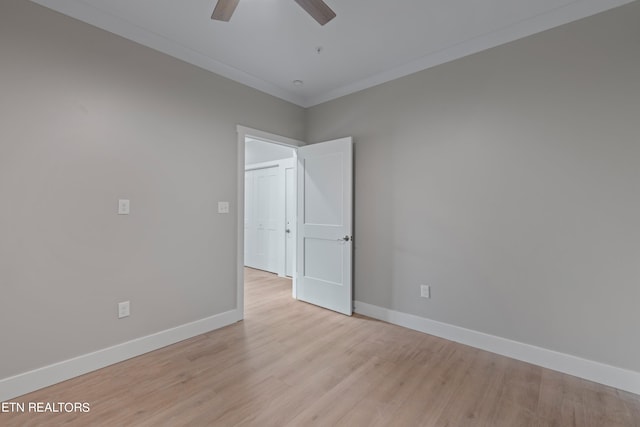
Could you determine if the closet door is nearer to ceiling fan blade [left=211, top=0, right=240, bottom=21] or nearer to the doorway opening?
the doorway opening

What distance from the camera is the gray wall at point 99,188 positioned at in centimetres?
187

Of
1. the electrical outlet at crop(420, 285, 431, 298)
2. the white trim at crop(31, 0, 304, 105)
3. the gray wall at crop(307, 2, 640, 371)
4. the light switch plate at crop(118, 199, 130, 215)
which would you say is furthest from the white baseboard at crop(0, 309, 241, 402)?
the white trim at crop(31, 0, 304, 105)

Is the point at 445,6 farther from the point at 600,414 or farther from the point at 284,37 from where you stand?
the point at 600,414

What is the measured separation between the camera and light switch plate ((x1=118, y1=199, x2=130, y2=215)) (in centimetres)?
230

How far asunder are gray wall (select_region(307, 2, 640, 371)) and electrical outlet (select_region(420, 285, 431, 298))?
0.06 meters

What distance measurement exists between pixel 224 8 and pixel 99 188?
65.1 inches

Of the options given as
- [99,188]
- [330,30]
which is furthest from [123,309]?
[330,30]

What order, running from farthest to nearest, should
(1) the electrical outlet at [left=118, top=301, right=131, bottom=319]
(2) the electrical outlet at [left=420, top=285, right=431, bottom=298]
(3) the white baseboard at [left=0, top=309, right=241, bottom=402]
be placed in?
(2) the electrical outlet at [left=420, top=285, right=431, bottom=298]
(1) the electrical outlet at [left=118, top=301, right=131, bottom=319]
(3) the white baseboard at [left=0, top=309, right=241, bottom=402]

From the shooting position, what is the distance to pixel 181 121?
8.79 feet

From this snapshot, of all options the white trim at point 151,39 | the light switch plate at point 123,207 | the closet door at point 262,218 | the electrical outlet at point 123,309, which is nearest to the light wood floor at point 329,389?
the electrical outlet at point 123,309

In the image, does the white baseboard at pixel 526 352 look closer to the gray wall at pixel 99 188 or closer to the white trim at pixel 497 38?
the gray wall at pixel 99 188

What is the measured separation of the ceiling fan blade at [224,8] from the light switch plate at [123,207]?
1610 mm

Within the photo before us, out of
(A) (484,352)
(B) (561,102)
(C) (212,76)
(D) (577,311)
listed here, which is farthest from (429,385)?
(C) (212,76)

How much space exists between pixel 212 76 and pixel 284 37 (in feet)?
3.02
